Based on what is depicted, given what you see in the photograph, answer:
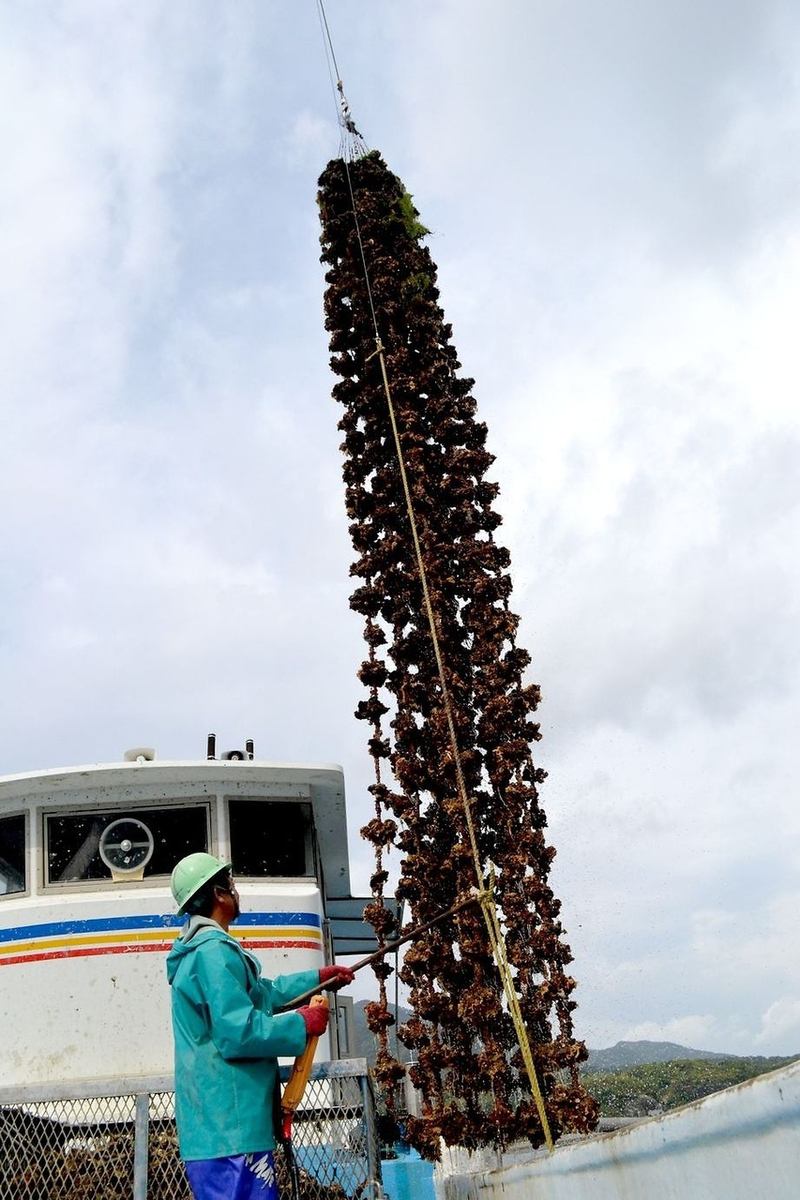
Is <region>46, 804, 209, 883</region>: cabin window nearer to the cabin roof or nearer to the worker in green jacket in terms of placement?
the cabin roof

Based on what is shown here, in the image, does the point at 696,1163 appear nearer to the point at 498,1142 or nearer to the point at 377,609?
the point at 498,1142

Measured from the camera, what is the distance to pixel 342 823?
30.6 feet

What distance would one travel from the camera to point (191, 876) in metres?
3.97

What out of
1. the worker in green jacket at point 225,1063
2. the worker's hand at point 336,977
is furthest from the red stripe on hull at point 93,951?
the worker in green jacket at point 225,1063

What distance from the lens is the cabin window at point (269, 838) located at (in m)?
8.10

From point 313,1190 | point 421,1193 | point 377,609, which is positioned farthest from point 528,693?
point 421,1193

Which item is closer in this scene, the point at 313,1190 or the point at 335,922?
the point at 313,1190

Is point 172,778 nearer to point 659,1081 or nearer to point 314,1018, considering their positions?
point 314,1018

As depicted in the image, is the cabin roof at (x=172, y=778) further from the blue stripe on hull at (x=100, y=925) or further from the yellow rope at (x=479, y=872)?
the yellow rope at (x=479, y=872)

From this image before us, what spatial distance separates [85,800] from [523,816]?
3.69 metres

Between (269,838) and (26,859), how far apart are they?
1802mm

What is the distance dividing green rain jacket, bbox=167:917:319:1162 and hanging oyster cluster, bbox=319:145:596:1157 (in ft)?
6.87

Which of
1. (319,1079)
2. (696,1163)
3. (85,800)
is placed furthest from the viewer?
(85,800)

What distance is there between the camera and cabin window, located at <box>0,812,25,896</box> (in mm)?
8000
